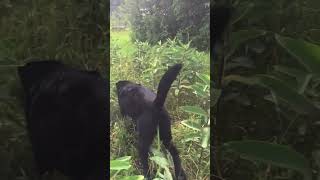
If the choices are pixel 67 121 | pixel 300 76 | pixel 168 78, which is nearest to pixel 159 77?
pixel 168 78

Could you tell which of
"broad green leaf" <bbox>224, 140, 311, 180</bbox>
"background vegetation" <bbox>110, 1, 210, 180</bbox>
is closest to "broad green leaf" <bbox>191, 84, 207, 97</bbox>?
"background vegetation" <bbox>110, 1, 210, 180</bbox>

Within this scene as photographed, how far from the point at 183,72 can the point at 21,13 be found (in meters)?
0.40

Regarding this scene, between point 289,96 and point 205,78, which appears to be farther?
point 205,78

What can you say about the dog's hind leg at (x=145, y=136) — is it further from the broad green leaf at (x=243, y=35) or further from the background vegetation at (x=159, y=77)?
the broad green leaf at (x=243, y=35)

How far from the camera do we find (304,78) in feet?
2.67

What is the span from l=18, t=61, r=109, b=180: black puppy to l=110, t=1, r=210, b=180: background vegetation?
0.06 m

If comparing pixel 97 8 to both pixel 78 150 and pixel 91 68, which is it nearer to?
pixel 91 68

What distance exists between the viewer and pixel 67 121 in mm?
993

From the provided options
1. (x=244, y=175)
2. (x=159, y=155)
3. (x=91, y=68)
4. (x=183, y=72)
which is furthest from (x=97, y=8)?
(x=244, y=175)

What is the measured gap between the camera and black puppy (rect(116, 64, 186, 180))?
1.04 m

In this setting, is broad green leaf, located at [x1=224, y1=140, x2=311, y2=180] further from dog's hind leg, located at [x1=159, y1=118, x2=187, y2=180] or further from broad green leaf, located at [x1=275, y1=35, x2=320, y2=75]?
dog's hind leg, located at [x1=159, y1=118, x2=187, y2=180]

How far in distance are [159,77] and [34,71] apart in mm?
295

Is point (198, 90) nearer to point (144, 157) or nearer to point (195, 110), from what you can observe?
point (195, 110)

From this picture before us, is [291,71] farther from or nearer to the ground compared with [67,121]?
farther from the ground
